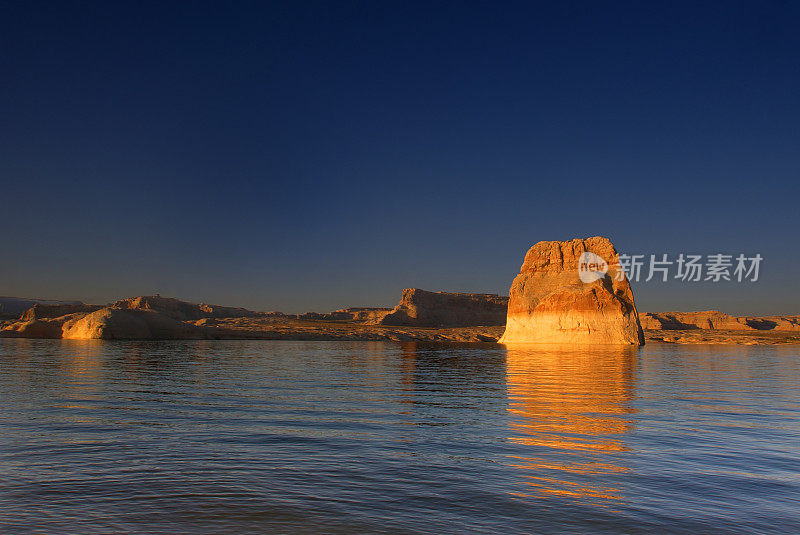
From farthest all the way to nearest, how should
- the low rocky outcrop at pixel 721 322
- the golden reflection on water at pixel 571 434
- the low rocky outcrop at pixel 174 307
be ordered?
1. the low rocky outcrop at pixel 721 322
2. the low rocky outcrop at pixel 174 307
3. the golden reflection on water at pixel 571 434

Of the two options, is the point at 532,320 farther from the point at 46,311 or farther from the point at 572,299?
the point at 46,311

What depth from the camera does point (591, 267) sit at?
206ft

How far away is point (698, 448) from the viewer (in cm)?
935

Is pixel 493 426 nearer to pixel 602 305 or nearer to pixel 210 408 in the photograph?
pixel 210 408

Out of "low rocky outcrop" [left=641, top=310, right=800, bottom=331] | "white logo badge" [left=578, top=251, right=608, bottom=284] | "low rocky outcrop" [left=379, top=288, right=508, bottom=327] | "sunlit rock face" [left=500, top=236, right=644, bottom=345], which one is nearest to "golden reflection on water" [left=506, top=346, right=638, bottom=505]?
"sunlit rock face" [left=500, top=236, right=644, bottom=345]

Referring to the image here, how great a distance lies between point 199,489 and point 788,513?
6.76 m

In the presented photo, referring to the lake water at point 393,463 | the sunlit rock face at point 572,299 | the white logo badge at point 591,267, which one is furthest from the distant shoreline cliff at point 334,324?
the lake water at point 393,463

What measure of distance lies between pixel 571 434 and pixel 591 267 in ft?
184

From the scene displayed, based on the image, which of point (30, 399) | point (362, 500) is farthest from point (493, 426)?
point (30, 399)

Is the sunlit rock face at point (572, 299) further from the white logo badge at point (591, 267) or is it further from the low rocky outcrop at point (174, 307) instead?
the low rocky outcrop at point (174, 307)

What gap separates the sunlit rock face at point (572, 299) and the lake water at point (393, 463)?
44.0 meters

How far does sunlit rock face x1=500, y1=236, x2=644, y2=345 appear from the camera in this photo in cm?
5925

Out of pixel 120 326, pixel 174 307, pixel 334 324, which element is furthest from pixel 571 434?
pixel 174 307

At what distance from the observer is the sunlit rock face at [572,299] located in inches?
2333
